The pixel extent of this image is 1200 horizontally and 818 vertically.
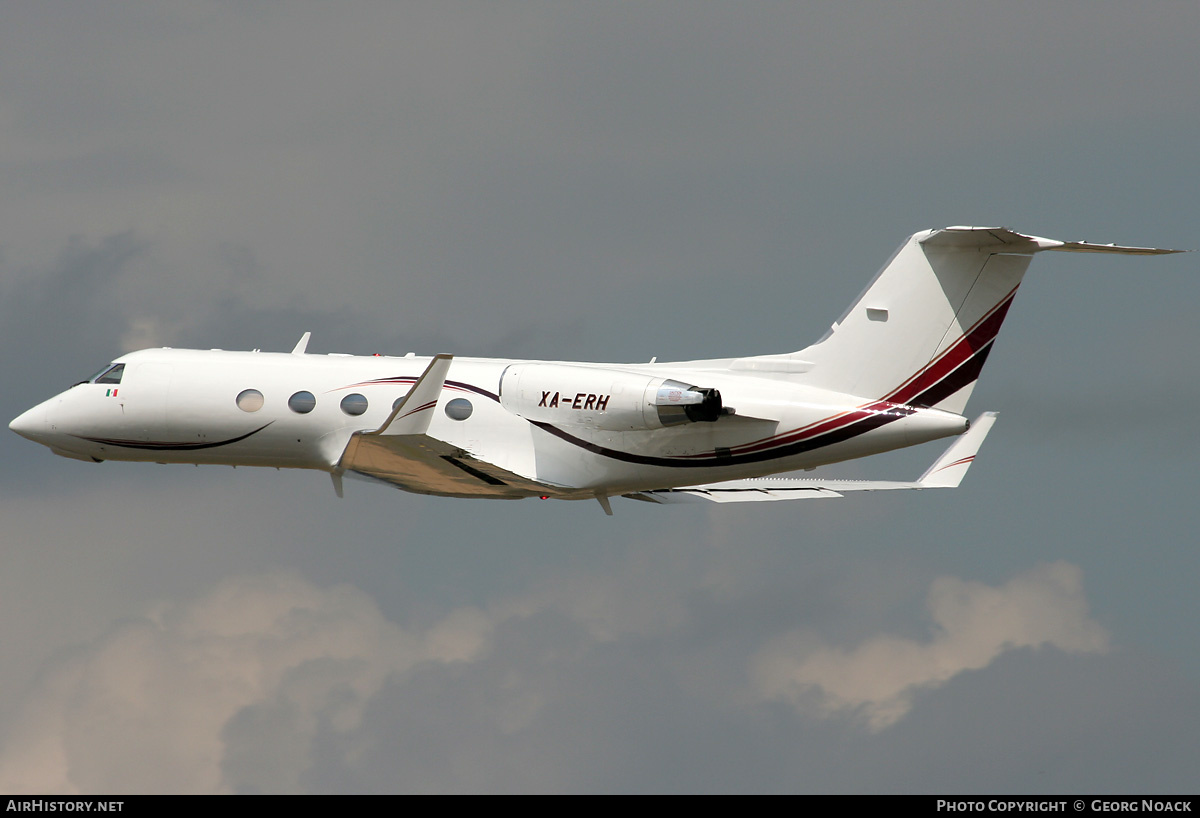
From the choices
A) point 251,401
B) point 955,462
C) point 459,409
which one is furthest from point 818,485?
point 251,401

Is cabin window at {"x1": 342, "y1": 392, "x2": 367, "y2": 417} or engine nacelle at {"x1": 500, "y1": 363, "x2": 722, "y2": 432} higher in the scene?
cabin window at {"x1": 342, "y1": 392, "x2": 367, "y2": 417}

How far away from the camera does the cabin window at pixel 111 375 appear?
111ft

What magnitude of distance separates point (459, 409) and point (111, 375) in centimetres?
768

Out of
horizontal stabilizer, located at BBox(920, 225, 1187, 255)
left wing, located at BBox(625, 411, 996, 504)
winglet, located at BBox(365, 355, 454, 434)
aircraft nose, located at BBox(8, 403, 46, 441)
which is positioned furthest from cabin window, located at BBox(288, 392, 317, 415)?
horizontal stabilizer, located at BBox(920, 225, 1187, 255)

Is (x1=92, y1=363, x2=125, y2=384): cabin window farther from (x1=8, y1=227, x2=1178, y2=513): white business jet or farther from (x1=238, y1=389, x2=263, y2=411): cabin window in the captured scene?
(x1=238, y1=389, x2=263, y2=411): cabin window

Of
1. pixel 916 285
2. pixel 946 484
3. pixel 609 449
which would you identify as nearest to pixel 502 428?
pixel 609 449

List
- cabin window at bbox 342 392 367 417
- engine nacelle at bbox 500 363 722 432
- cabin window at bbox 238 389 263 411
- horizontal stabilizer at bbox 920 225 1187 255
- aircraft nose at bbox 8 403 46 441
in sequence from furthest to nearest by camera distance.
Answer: aircraft nose at bbox 8 403 46 441 < cabin window at bbox 238 389 263 411 < cabin window at bbox 342 392 367 417 < engine nacelle at bbox 500 363 722 432 < horizontal stabilizer at bbox 920 225 1187 255

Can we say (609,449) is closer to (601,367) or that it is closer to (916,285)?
(601,367)

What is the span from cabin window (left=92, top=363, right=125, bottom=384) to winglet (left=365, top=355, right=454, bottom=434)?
25.0 feet

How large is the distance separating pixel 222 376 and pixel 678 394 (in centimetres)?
935

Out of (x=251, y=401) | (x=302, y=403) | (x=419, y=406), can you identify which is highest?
(x=251, y=401)

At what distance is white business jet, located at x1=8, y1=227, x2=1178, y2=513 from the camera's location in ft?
97.2

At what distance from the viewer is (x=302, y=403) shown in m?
32.2

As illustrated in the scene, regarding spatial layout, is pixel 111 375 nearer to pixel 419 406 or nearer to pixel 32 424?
pixel 32 424
